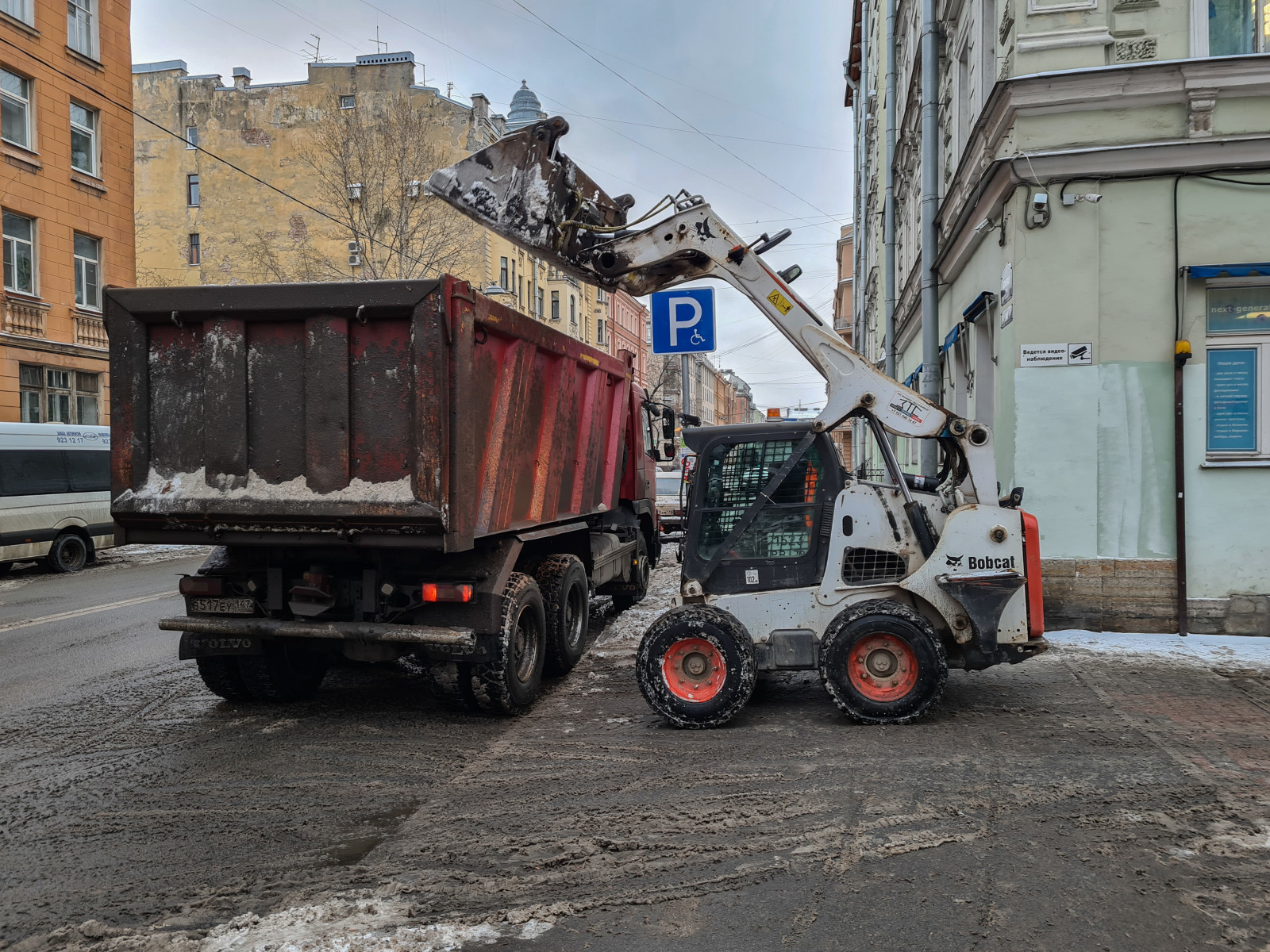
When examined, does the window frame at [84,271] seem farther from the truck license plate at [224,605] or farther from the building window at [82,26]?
the truck license plate at [224,605]

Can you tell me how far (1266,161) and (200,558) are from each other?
17953 millimetres

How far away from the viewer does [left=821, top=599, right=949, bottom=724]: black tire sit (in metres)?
5.72

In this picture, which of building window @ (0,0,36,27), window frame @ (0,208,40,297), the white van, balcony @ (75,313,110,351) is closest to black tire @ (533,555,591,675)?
the white van

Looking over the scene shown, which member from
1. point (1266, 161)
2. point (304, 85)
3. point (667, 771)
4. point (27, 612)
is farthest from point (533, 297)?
point (667, 771)

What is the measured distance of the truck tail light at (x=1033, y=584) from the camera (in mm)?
5898

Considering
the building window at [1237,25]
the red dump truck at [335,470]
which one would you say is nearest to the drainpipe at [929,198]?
the building window at [1237,25]

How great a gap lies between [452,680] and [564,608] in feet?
4.57

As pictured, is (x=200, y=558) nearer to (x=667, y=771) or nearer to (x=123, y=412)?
(x=123, y=412)

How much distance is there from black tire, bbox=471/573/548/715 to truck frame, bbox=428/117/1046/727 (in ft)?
2.77

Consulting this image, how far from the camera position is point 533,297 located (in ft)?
165

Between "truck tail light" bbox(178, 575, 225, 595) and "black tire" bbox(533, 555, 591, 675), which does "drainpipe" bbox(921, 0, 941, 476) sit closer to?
"black tire" bbox(533, 555, 591, 675)

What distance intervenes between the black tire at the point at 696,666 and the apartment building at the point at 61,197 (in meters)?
18.0

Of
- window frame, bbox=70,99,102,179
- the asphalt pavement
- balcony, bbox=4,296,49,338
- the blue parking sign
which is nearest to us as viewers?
the asphalt pavement

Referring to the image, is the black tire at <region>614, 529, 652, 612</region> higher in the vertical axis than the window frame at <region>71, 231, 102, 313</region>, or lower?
lower
